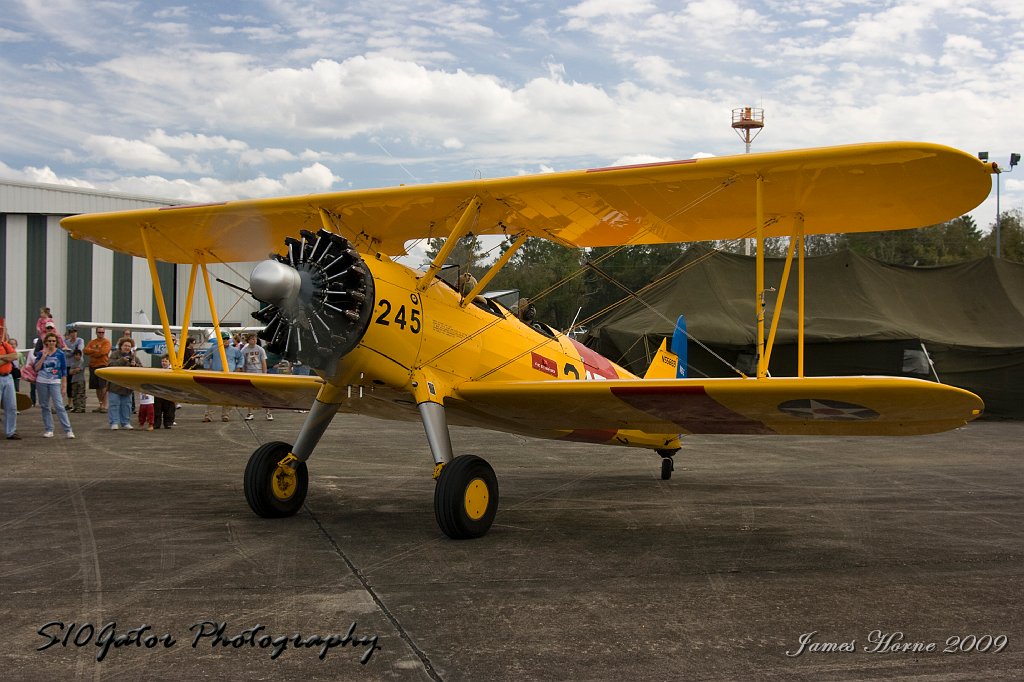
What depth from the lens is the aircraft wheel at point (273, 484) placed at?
6.96m

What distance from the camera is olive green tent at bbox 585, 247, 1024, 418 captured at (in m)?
19.1

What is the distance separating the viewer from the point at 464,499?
20.2 feet

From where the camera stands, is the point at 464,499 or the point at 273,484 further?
the point at 273,484

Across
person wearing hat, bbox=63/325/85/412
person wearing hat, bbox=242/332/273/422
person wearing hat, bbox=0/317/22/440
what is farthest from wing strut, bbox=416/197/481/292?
person wearing hat, bbox=63/325/85/412

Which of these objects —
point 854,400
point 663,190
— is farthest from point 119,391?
point 854,400

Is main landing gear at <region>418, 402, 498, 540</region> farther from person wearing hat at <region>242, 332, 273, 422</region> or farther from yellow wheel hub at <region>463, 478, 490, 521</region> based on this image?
person wearing hat at <region>242, 332, 273, 422</region>

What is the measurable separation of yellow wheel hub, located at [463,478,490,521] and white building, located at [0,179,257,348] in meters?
32.0

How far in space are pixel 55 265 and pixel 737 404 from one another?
39891 millimetres

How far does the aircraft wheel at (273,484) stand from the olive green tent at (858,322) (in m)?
12.6

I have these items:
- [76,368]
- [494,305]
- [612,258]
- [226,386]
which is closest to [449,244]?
[494,305]

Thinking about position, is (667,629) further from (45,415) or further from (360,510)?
(45,415)

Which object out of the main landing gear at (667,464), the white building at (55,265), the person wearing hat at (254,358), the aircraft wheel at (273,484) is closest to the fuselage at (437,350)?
the aircraft wheel at (273,484)

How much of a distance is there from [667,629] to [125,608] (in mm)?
2730

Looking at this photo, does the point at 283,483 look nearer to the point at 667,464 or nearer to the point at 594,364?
the point at 594,364
